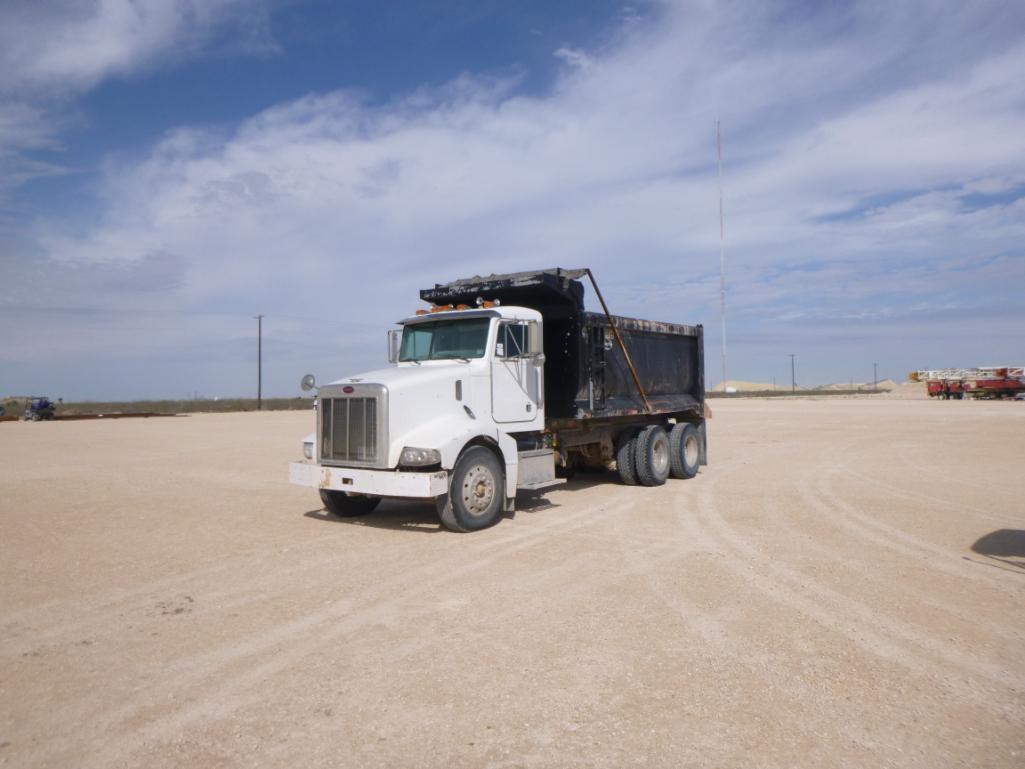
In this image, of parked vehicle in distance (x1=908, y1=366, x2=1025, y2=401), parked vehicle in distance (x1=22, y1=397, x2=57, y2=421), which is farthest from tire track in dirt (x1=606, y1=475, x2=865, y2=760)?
parked vehicle in distance (x1=908, y1=366, x2=1025, y2=401)

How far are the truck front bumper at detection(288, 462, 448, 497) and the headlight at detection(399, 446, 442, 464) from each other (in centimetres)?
16

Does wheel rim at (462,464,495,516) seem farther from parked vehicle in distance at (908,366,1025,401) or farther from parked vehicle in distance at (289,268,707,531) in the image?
parked vehicle in distance at (908,366,1025,401)

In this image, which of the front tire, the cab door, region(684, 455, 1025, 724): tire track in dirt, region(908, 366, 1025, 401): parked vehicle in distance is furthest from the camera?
region(908, 366, 1025, 401): parked vehicle in distance

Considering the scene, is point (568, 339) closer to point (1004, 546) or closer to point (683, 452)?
point (683, 452)

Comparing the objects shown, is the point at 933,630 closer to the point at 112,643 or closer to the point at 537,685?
the point at 537,685

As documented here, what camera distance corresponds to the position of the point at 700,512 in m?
10.0

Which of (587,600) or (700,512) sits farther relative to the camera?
(700,512)

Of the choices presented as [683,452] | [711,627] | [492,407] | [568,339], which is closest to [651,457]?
[683,452]

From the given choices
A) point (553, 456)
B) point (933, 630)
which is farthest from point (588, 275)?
point (933, 630)

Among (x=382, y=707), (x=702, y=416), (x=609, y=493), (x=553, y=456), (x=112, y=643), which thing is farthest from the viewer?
(x=702, y=416)

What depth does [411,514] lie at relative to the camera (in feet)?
33.4

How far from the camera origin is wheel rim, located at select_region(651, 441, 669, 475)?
12.9m

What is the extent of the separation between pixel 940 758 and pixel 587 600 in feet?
9.39

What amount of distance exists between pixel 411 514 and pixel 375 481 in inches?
78.1
